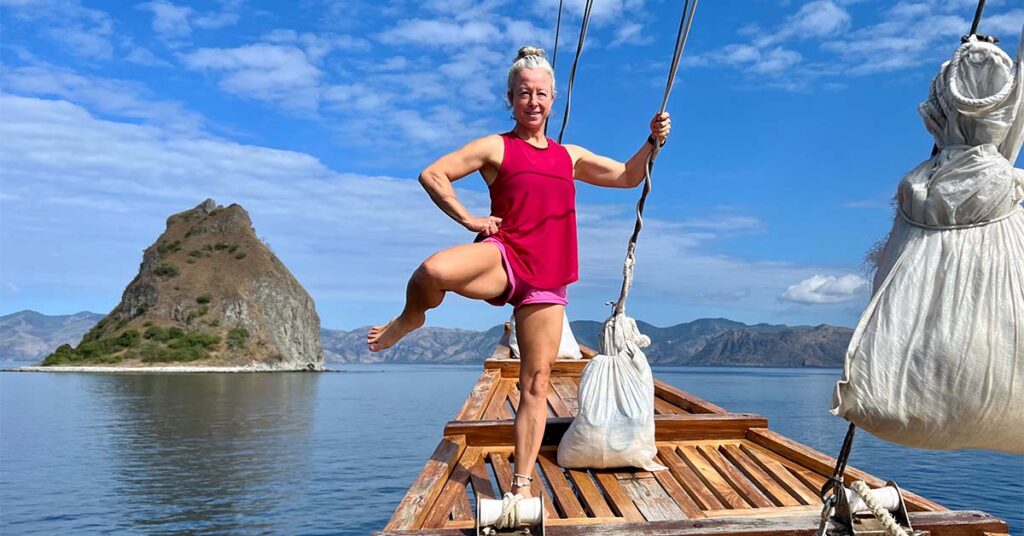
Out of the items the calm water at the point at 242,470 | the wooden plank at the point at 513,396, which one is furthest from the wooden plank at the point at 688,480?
the calm water at the point at 242,470

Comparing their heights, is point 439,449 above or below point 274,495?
above

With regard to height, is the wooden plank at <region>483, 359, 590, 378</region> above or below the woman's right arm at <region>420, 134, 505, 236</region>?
below

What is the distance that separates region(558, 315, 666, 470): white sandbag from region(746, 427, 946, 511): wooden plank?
765 mm

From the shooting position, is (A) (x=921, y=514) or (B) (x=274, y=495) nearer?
(A) (x=921, y=514)

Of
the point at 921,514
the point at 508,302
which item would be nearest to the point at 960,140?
the point at 921,514

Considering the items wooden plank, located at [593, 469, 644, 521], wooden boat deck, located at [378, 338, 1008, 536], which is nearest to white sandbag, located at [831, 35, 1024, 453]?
wooden boat deck, located at [378, 338, 1008, 536]

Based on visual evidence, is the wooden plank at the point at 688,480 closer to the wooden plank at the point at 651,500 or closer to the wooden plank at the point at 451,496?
the wooden plank at the point at 651,500

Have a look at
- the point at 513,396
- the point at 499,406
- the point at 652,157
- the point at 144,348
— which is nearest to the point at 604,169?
the point at 652,157

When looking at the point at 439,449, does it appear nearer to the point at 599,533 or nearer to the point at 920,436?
the point at 599,533

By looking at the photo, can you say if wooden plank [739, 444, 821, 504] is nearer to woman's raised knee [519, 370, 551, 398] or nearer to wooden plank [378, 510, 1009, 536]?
wooden plank [378, 510, 1009, 536]

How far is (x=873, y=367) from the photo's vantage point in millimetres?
1944

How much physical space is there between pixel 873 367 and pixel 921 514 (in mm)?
1165

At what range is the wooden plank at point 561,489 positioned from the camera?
336cm

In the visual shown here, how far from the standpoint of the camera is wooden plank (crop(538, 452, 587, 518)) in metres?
3.36
